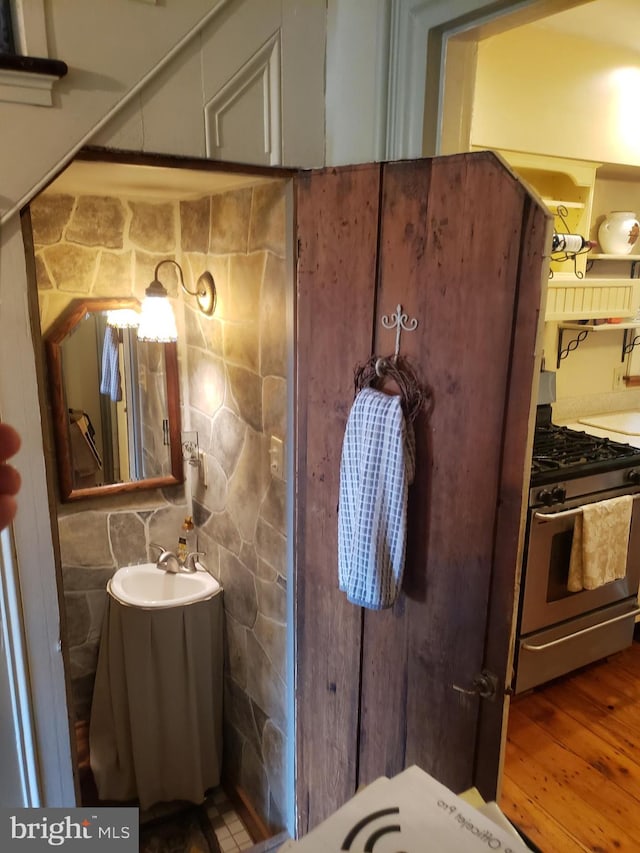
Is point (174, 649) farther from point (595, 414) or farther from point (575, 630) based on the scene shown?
point (595, 414)

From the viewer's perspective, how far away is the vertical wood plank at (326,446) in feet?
4.76

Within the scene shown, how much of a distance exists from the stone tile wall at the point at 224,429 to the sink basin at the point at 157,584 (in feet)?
0.20

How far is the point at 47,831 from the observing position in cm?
117

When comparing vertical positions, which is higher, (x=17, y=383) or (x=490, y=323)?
(x=490, y=323)

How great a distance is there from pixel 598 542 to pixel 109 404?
1.99 m

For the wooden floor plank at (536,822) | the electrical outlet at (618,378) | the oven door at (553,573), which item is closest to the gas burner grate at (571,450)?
the oven door at (553,573)

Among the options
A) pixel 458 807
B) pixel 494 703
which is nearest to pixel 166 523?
pixel 494 703

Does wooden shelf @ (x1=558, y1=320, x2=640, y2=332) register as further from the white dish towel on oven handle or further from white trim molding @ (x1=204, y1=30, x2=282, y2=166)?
white trim molding @ (x1=204, y1=30, x2=282, y2=166)

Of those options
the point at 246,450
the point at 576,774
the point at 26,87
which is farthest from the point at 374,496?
the point at 576,774

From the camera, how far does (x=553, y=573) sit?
2414 millimetres

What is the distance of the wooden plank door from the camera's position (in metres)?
1.21

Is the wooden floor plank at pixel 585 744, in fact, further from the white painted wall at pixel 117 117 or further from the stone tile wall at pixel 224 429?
the white painted wall at pixel 117 117

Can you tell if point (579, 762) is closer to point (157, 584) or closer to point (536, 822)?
point (536, 822)

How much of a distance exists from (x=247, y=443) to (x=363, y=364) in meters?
0.72
